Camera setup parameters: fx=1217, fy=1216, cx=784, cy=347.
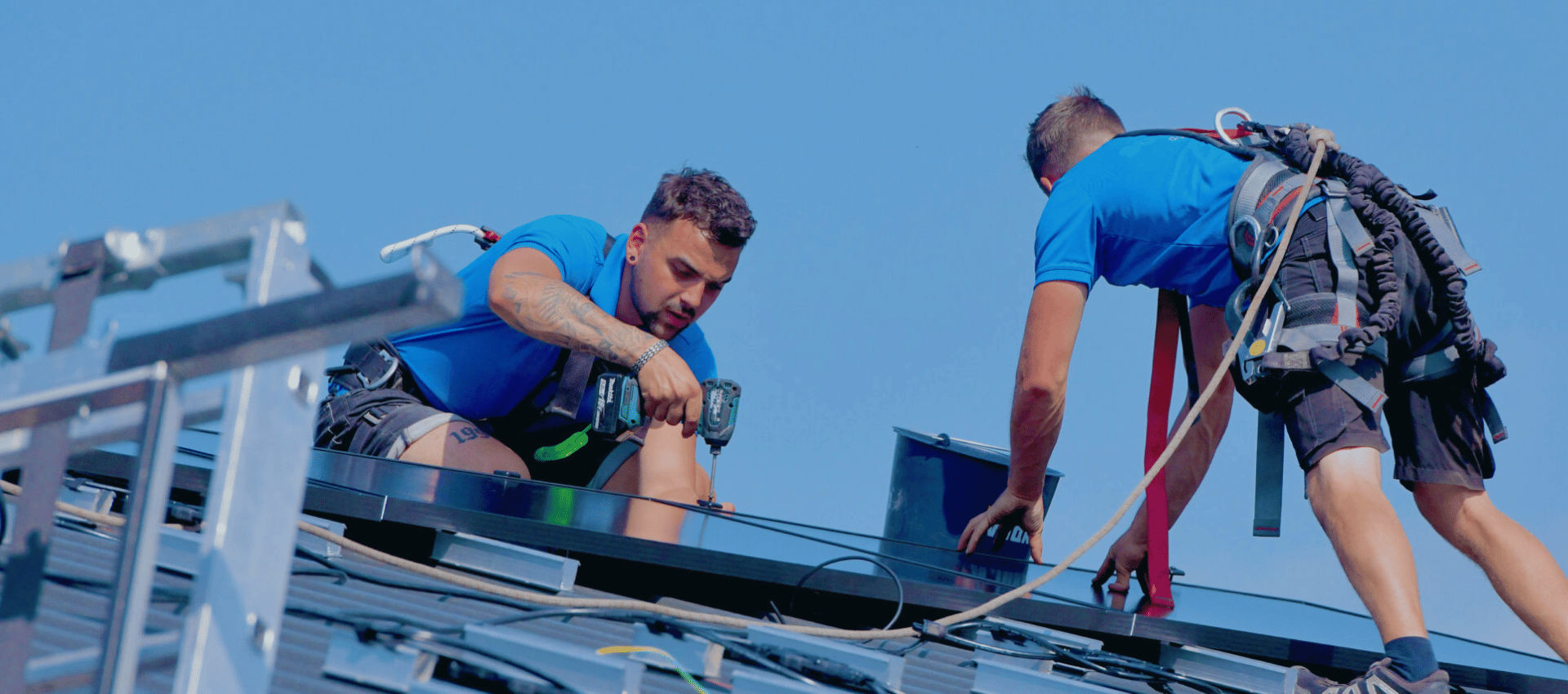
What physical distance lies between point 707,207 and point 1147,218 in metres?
1.81

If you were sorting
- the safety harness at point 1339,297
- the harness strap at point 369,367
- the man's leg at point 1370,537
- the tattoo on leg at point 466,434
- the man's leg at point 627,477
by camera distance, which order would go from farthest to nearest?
1. the man's leg at point 627,477
2. the harness strap at point 369,367
3. the tattoo on leg at point 466,434
4. the safety harness at point 1339,297
5. the man's leg at point 1370,537

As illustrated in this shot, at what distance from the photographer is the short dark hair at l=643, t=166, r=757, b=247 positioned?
449 cm

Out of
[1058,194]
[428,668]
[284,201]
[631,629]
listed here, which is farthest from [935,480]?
[284,201]

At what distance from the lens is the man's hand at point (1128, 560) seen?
11.7ft

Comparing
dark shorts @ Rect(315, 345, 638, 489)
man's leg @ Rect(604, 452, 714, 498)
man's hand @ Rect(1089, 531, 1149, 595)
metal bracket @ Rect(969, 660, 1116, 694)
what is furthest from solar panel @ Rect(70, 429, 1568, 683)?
man's leg @ Rect(604, 452, 714, 498)

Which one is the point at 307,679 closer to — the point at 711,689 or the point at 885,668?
the point at 711,689

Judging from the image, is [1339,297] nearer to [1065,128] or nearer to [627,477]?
[1065,128]

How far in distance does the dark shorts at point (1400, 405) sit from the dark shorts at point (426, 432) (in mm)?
2821

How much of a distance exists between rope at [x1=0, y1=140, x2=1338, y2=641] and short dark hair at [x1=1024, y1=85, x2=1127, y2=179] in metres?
0.82

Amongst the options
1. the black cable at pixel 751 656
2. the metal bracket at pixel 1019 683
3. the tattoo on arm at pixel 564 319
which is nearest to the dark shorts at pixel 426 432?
the tattoo on arm at pixel 564 319

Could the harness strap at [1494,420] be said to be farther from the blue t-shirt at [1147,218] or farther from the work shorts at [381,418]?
the work shorts at [381,418]

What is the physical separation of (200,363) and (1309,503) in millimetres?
2416

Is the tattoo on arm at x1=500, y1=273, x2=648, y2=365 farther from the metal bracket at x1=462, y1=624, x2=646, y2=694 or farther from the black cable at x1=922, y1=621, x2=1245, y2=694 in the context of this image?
the metal bracket at x1=462, y1=624, x2=646, y2=694

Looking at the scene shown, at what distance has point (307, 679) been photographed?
1.51 m
